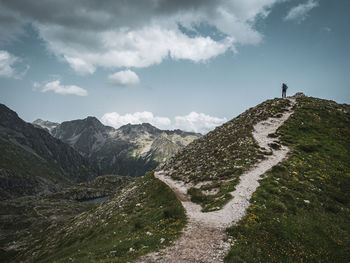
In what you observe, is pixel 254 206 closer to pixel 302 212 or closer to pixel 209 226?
pixel 302 212

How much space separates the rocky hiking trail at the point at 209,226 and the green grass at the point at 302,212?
0.85m

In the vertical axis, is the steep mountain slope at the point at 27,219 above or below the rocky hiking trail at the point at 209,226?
below

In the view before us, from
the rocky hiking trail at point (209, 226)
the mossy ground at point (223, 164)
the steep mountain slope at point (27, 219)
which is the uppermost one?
the mossy ground at point (223, 164)

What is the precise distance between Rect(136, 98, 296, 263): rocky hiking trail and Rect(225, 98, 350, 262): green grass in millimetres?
849

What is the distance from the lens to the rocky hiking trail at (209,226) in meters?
13.2

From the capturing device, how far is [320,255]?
506 inches

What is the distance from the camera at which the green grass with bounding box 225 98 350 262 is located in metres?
13.0

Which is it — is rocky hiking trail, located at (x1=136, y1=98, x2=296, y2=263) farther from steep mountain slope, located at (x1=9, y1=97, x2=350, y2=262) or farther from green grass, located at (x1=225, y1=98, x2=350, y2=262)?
green grass, located at (x1=225, y1=98, x2=350, y2=262)

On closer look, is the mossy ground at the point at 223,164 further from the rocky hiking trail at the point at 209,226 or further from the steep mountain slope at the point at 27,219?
the steep mountain slope at the point at 27,219

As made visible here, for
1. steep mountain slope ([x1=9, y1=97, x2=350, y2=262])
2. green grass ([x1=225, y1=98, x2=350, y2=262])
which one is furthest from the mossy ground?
green grass ([x1=225, y1=98, x2=350, y2=262])

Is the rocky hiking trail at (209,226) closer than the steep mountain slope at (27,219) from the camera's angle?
Yes

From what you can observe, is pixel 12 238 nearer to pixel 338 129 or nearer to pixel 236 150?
pixel 236 150

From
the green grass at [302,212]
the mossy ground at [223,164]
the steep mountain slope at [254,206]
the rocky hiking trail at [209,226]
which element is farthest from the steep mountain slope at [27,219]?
the green grass at [302,212]

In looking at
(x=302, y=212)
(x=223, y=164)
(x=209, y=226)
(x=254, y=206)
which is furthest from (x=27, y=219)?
(x=302, y=212)
